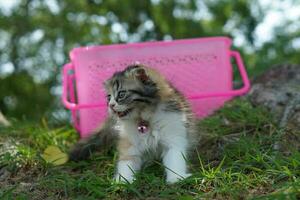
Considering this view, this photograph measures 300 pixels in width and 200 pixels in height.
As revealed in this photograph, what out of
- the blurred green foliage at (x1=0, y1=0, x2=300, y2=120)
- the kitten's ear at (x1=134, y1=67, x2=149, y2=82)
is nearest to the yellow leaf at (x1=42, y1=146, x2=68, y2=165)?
the kitten's ear at (x1=134, y1=67, x2=149, y2=82)

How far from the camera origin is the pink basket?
4.30 m

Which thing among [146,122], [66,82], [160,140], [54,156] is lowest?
[54,156]

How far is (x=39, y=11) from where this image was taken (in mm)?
8266

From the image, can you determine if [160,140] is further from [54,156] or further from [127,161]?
[54,156]

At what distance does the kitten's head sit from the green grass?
402mm

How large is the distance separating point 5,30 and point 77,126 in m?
4.20

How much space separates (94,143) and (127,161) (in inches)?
25.7

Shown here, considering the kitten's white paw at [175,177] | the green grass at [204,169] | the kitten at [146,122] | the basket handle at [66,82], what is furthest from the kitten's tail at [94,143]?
the kitten's white paw at [175,177]

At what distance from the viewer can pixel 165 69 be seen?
437 centimetres

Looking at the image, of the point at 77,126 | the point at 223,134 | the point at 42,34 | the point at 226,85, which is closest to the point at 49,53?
the point at 42,34

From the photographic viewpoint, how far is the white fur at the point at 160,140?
9.71 ft

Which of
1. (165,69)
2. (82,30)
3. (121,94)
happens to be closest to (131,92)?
(121,94)

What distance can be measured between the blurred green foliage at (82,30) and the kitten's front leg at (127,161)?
17.1ft

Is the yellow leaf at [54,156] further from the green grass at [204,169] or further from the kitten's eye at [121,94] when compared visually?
the kitten's eye at [121,94]
